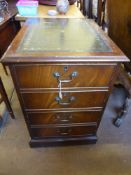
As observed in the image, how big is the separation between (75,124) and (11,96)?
36.3 inches

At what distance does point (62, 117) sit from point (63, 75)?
35 centimetres

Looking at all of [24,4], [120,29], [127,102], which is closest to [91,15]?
[120,29]

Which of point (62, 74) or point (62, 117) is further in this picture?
point (62, 117)

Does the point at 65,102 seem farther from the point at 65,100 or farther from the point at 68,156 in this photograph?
the point at 68,156

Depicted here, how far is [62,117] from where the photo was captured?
1.00m

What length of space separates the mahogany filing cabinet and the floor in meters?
0.14

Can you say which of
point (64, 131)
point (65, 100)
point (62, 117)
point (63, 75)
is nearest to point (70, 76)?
point (63, 75)

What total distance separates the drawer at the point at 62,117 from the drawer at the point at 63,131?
0.25 ft

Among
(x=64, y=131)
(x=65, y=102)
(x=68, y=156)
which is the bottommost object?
(x=68, y=156)

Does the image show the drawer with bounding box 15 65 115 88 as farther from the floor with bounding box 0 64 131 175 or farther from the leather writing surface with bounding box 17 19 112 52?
the floor with bounding box 0 64 131 175

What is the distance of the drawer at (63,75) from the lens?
727 millimetres

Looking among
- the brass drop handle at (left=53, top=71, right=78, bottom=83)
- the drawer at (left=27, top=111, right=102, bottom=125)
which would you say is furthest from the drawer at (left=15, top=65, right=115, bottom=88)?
the drawer at (left=27, top=111, right=102, bottom=125)

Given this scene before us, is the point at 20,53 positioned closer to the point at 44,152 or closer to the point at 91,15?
the point at 44,152

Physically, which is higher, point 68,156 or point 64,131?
point 64,131
